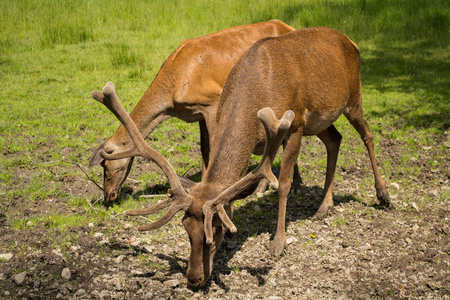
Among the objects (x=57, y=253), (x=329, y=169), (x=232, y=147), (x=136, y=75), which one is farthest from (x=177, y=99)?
(x=136, y=75)

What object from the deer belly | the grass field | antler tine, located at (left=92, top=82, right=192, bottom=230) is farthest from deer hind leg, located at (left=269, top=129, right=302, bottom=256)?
the grass field

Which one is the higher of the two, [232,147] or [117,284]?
[232,147]

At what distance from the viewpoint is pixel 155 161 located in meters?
4.46

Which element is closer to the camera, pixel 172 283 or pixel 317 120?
pixel 172 283

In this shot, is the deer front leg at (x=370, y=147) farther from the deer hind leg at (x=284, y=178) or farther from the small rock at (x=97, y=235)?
the small rock at (x=97, y=235)

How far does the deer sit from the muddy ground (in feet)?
1.03

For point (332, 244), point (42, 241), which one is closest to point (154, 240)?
point (42, 241)

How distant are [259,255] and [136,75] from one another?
7.64 meters

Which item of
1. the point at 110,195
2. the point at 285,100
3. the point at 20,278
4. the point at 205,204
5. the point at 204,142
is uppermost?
the point at 285,100

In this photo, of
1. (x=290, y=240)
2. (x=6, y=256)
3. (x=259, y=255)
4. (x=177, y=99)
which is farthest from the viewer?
(x=177, y=99)

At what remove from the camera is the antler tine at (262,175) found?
3.94m

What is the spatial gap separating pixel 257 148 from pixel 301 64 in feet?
3.80

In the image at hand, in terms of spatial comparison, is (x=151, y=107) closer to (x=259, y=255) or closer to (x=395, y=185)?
(x=259, y=255)

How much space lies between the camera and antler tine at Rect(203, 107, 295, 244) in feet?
12.9
